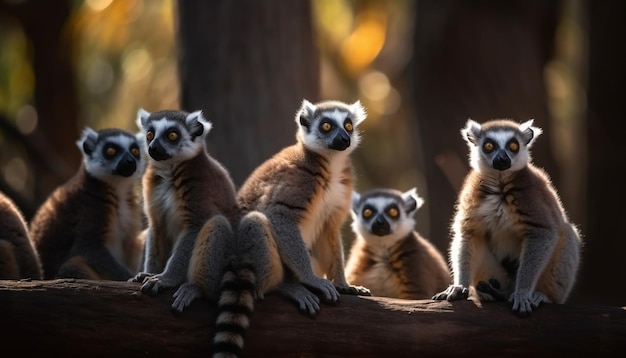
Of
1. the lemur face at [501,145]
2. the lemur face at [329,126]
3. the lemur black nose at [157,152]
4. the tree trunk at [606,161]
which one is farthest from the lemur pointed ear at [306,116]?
the tree trunk at [606,161]

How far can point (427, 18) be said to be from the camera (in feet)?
44.9

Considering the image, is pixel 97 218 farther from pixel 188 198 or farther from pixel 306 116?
pixel 306 116

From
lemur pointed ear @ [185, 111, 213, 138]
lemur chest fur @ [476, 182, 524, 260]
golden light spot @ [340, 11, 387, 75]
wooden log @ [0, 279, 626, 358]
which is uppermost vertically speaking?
golden light spot @ [340, 11, 387, 75]

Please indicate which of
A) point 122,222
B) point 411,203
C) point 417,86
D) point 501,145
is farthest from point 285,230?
point 417,86

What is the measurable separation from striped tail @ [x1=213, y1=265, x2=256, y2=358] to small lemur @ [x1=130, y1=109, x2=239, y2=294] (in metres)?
0.62

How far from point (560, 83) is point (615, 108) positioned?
11335mm

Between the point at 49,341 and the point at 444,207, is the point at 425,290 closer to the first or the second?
the point at 49,341

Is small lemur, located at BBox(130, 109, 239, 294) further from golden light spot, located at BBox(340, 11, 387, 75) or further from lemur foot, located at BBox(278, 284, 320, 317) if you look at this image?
golden light spot, located at BBox(340, 11, 387, 75)

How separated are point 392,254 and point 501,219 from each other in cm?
193

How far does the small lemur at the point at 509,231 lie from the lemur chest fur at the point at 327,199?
990 millimetres

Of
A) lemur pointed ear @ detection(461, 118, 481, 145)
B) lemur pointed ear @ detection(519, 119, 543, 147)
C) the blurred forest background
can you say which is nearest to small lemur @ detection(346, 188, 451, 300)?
lemur pointed ear @ detection(461, 118, 481, 145)

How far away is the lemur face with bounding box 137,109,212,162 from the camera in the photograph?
7188mm

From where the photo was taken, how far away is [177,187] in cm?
716

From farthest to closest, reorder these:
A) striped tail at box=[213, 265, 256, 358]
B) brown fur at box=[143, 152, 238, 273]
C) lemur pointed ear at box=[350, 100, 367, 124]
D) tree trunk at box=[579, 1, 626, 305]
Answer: tree trunk at box=[579, 1, 626, 305], lemur pointed ear at box=[350, 100, 367, 124], brown fur at box=[143, 152, 238, 273], striped tail at box=[213, 265, 256, 358]
